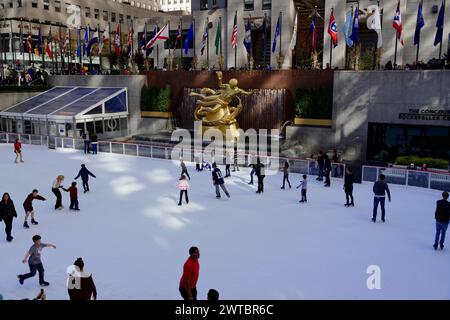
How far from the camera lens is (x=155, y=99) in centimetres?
3134

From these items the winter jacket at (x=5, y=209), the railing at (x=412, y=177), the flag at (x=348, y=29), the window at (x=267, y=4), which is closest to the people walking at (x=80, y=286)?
the winter jacket at (x=5, y=209)

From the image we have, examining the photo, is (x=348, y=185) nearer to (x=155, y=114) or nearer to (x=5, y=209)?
(x=5, y=209)

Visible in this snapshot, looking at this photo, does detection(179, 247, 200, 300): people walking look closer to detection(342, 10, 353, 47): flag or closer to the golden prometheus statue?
the golden prometheus statue

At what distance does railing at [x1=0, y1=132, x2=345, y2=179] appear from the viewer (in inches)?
739

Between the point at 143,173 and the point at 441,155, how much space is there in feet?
47.2

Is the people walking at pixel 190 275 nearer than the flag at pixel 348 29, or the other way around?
the people walking at pixel 190 275

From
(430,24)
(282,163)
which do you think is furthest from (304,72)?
(430,24)

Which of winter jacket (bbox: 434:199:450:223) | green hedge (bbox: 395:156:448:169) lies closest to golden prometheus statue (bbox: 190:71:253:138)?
green hedge (bbox: 395:156:448:169)

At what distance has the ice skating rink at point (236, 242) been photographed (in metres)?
8.60

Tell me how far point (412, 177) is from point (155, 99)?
64.1 ft

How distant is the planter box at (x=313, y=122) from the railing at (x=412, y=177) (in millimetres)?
7446

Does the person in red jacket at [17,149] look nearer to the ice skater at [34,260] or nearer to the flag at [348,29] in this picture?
the ice skater at [34,260]

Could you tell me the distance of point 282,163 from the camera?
19484 millimetres
